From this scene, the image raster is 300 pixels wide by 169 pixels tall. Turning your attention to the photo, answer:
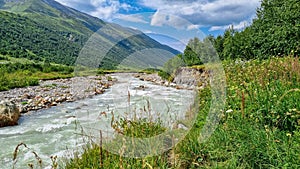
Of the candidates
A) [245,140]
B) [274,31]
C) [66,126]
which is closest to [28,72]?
[66,126]

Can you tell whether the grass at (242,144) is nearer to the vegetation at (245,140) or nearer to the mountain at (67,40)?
the vegetation at (245,140)

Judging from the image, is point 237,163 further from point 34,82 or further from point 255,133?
point 34,82

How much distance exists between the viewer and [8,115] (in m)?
9.86

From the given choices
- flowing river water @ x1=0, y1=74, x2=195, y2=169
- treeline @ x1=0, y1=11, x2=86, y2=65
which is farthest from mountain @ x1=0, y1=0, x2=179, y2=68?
flowing river water @ x1=0, y1=74, x2=195, y2=169

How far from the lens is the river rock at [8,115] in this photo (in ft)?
31.3

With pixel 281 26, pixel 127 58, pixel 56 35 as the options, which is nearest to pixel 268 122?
pixel 127 58

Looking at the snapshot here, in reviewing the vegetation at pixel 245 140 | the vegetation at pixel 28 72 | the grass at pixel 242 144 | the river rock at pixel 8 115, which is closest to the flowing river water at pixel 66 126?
the river rock at pixel 8 115

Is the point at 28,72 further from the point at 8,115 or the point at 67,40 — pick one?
the point at 67,40

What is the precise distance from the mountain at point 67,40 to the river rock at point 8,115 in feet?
12.5

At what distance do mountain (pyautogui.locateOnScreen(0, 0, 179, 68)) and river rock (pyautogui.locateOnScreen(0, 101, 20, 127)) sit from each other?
3.80 meters

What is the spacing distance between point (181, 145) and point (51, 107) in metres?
11.5

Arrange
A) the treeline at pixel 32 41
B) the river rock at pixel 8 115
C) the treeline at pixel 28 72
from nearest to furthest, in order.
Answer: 1. the river rock at pixel 8 115
2. the treeline at pixel 28 72
3. the treeline at pixel 32 41

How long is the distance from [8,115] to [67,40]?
98.5 meters

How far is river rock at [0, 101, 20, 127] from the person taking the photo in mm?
9550
